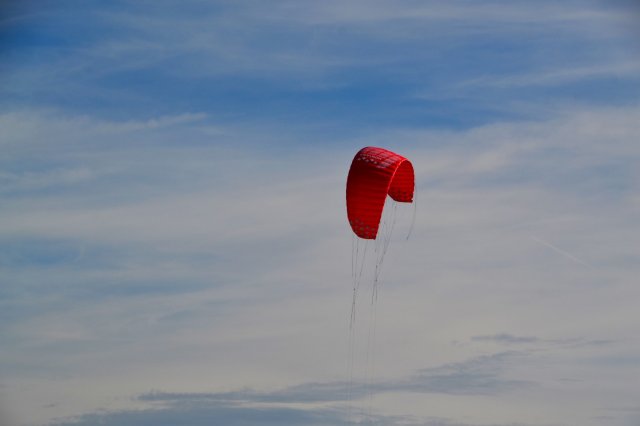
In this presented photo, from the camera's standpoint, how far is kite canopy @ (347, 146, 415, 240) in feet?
349

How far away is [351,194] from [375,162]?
3146mm

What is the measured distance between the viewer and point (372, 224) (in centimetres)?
10856

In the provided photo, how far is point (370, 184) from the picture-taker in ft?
351

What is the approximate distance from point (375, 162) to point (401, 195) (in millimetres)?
6504

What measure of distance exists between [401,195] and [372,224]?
5.19 metres

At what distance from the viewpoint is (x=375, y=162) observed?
107 meters

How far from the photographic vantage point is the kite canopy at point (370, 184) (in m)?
106

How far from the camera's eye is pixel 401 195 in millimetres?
112500

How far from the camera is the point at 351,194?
4242 inches

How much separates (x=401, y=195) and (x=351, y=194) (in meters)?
6.29
